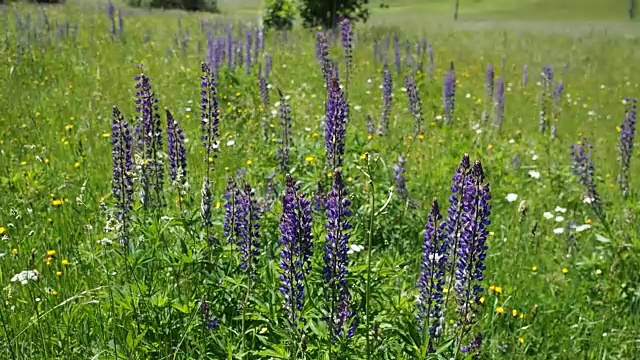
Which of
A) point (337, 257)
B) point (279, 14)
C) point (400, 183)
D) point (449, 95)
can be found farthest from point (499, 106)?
point (279, 14)

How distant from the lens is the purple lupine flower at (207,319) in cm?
221

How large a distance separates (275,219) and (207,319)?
92 centimetres

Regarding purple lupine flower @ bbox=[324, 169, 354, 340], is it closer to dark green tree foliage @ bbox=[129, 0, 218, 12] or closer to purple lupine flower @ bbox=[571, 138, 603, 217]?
purple lupine flower @ bbox=[571, 138, 603, 217]

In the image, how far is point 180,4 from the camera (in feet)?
117

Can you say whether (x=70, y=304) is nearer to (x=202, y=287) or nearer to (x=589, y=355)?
(x=202, y=287)

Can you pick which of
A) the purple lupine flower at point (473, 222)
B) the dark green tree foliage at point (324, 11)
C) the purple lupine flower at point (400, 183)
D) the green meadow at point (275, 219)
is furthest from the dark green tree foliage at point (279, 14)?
the purple lupine flower at point (473, 222)

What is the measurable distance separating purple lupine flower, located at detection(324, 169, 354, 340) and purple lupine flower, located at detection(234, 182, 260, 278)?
347mm

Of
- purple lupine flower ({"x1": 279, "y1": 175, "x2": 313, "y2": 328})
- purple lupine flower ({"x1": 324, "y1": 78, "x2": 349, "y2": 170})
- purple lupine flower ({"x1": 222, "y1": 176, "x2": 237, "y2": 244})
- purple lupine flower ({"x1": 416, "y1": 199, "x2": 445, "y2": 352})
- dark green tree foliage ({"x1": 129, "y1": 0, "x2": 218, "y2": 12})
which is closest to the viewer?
purple lupine flower ({"x1": 279, "y1": 175, "x2": 313, "y2": 328})

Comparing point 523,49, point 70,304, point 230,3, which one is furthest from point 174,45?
point 230,3

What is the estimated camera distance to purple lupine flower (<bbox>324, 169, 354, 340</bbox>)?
1.97m

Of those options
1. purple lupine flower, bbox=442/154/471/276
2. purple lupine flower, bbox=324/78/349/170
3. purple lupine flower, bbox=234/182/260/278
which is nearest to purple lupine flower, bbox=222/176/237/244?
purple lupine flower, bbox=234/182/260/278

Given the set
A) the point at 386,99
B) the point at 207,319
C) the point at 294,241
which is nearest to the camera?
the point at 294,241

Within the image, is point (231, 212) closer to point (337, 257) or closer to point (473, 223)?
point (337, 257)

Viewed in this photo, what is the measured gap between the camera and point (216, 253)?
257cm
